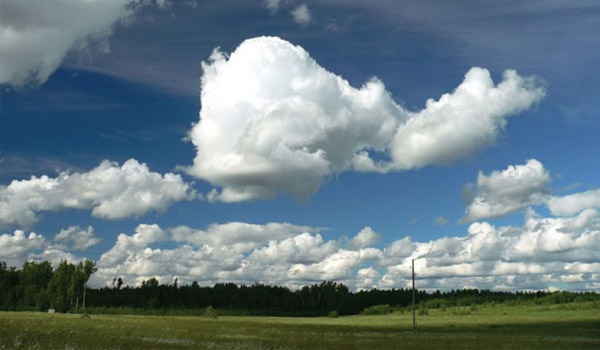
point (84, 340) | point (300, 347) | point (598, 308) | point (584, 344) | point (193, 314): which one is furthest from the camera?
point (193, 314)

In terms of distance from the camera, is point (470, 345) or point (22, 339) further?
point (470, 345)

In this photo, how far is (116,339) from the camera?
162 ft

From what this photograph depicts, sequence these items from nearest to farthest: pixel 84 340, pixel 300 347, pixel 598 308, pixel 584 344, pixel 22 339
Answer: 1. pixel 22 339
2. pixel 84 340
3. pixel 300 347
4. pixel 584 344
5. pixel 598 308

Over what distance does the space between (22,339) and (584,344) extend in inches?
1993

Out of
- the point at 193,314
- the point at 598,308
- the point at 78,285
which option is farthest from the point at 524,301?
the point at 78,285

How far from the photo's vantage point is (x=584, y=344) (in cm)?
5803

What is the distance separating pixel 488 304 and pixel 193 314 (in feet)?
319

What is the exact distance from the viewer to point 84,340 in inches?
1802

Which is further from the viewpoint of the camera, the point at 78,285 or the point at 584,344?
the point at 78,285

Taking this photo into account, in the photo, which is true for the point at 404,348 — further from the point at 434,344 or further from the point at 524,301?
the point at 524,301

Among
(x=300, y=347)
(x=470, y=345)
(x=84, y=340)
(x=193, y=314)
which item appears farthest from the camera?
(x=193, y=314)

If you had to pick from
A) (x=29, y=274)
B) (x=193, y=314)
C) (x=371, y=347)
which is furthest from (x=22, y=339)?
(x=29, y=274)

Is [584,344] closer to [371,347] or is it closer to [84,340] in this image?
[371,347]

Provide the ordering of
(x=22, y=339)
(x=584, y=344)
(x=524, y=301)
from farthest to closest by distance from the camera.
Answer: (x=524, y=301)
(x=584, y=344)
(x=22, y=339)
